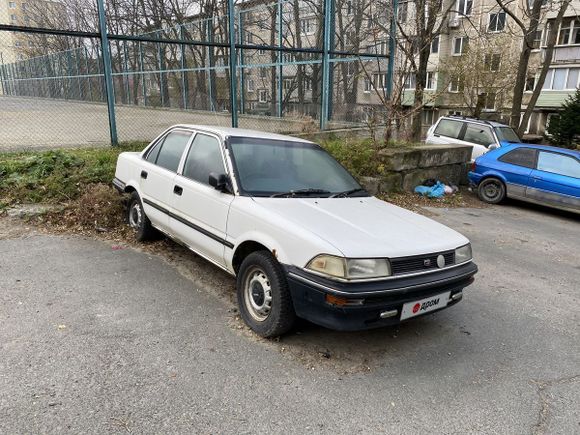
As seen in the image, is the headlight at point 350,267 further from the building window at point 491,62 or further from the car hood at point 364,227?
the building window at point 491,62

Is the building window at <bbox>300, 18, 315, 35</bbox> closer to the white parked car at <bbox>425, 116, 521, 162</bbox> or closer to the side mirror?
the white parked car at <bbox>425, 116, 521, 162</bbox>

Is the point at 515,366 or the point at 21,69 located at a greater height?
the point at 21,69

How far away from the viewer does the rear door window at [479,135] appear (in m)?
12.8

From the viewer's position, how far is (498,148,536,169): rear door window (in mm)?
9859

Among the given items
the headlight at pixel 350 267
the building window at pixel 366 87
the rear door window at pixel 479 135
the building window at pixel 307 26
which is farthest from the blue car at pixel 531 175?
the headlight at pixel 350 267

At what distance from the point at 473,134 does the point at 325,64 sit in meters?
4.96

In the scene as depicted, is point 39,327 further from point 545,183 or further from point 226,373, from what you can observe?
point 545,183

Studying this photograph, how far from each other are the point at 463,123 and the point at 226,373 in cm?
1222

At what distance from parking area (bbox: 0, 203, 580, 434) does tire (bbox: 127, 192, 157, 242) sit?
0.48 meters

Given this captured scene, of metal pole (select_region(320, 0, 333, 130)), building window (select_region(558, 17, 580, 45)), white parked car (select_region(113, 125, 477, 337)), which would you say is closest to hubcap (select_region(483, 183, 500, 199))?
metal pole (select_region(320, 0, 333, 130))

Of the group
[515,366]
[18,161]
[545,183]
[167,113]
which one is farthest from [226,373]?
[167,113]

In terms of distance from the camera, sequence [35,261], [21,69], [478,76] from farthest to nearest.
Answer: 1. [478,76]
2. [21,69]
3. [35,261]

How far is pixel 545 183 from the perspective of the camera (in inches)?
371

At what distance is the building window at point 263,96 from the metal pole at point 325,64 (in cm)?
172
